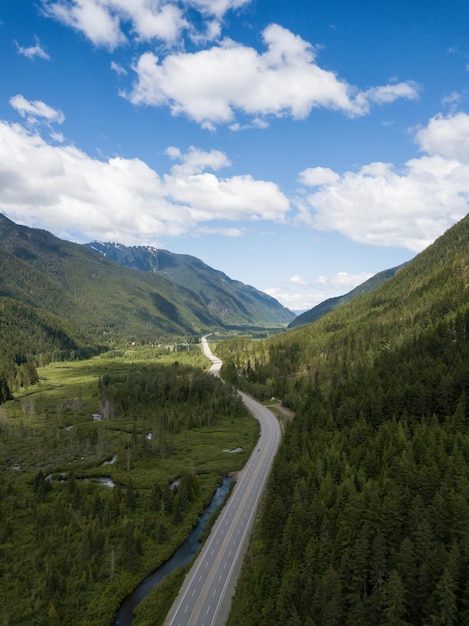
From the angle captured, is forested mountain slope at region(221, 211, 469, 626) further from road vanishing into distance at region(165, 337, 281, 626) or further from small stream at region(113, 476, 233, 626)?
small stream at region(113, 476, 233, 626)

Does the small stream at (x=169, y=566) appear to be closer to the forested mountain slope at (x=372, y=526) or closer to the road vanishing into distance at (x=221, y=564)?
the road vanishing into distance at (x=221, y=564)

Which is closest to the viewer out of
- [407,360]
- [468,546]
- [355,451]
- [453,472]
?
[468,546]

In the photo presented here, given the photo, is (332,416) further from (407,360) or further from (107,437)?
(107,437)

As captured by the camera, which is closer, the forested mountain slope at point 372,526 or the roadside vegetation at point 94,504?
the forested mountain slope at point 372,526

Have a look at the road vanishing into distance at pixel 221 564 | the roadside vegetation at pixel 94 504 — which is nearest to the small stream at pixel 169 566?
the roadside vegetation at pixel 94 504

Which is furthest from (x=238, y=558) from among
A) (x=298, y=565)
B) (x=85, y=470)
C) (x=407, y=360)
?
(x=407, y=360)
